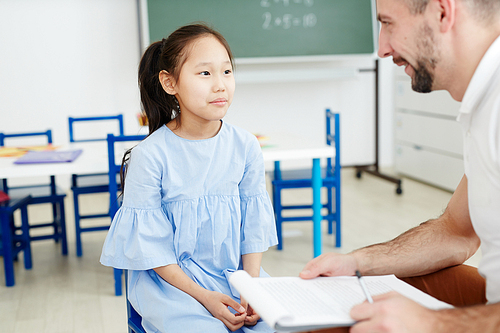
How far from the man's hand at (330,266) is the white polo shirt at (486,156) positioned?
0.25 metres

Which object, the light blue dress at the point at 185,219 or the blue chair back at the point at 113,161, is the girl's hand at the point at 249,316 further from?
the blue chair back at the point at 113,161

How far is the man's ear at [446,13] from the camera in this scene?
0.84 m

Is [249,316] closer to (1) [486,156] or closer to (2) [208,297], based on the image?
(2) [208,297]

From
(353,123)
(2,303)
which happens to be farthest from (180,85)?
(353,123)

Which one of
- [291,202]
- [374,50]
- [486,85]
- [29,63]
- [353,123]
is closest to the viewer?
[486,85]

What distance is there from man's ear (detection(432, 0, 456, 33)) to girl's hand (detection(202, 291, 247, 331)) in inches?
27.2

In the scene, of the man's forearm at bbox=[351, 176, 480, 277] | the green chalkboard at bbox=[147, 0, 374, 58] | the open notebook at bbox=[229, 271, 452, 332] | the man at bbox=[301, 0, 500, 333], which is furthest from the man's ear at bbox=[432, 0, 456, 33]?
the green chalkboard at bbox=[147, 0, 374, 58]

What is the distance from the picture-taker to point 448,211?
1139 millimetres

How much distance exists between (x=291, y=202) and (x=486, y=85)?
9.41 ft

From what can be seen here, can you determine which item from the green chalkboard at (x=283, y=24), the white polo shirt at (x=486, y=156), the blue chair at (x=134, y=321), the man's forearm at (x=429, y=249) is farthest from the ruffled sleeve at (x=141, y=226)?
the green chalkboard at (x=283, y=24)

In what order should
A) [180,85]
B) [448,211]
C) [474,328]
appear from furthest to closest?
1. [180,85]
2. [448,211]
3. [474,328]

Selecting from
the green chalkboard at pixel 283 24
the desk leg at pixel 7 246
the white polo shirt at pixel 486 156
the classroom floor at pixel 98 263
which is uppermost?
the green chalkboard at pixel 283 24

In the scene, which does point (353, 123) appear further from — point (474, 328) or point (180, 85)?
point (474, 328)

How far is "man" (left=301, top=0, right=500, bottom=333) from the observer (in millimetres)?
762
